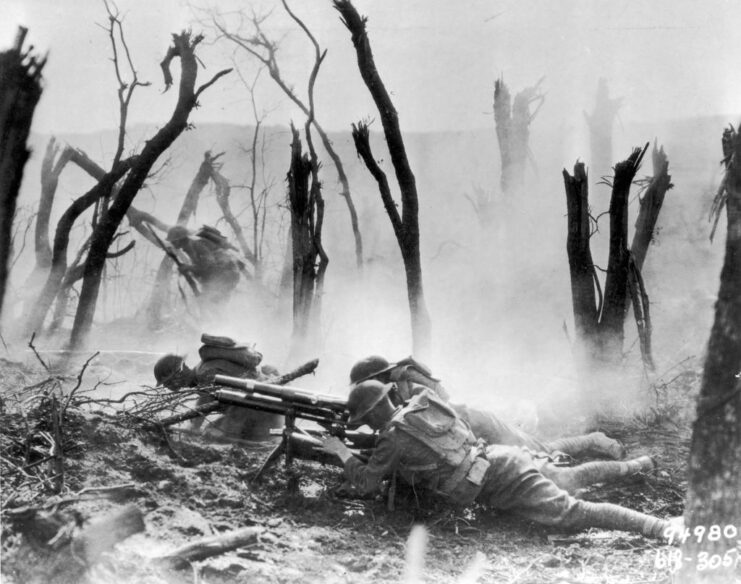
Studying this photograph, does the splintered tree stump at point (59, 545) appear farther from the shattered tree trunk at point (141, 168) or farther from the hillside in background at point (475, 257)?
the shattered tree trunk at point (141, 168)

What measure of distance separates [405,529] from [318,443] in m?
1.03

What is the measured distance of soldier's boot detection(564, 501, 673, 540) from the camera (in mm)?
4468

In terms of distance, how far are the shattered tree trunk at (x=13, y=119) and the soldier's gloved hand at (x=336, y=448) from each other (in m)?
5.31

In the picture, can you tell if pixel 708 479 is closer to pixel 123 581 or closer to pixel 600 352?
pixel 123 581

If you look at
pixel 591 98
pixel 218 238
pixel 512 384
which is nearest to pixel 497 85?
pixel 591 98

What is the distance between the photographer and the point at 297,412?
17.3ft

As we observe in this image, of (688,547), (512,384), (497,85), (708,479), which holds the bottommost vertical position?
(512,384)

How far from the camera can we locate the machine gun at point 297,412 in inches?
201

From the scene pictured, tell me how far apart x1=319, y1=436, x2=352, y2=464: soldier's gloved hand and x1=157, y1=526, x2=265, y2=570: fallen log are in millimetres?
991

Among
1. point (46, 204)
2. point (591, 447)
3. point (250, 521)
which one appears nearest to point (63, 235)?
point (46, 204)

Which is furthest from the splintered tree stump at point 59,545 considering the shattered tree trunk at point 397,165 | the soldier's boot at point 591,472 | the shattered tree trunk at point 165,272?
the shattered tree trunk at point 165,272

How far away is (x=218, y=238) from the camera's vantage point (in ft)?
42.6

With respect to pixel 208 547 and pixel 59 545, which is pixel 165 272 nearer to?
pixel 208 547

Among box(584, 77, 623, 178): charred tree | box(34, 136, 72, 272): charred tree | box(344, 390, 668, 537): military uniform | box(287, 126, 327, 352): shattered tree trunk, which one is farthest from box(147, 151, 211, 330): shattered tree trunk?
box(584, 77, 623, 178): charred tree
